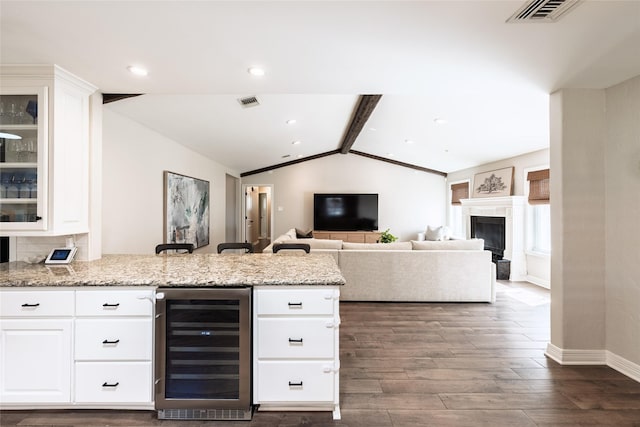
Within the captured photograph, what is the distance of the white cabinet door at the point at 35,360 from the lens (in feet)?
6.26

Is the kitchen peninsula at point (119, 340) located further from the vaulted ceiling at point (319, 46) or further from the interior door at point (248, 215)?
the interior door at point (248, 215)

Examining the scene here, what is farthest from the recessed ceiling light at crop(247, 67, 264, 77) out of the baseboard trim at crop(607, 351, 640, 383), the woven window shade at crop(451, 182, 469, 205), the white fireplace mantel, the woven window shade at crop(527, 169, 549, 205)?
the woven window shade at crop(451, 182, 469, 205)

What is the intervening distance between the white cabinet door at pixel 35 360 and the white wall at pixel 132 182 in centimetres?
127

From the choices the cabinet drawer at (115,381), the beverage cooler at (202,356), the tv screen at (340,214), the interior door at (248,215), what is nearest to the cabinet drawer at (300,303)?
Result: the beverage cooler at (202,356)

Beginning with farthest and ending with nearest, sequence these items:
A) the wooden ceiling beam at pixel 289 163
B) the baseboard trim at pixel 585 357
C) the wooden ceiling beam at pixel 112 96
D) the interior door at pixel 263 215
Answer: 1. the interior door at pixel 263 215
2. the wooden ceiling beam at pixel 289 163
3. the wooden ceiling beam at pixel 112 96
4. the baseboard trim at pixel 585 357

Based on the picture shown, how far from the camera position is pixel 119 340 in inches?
75.4

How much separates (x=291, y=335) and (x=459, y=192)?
7518 millimetres

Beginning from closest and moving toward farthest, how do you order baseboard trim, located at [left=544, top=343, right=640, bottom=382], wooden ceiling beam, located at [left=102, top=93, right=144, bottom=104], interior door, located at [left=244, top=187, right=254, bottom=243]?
baseboard trim, located at [left=544, top=343, right=640, bottom=382] → wooden ceiling beam, located at [left=102, top=93, right=144, bottom=104] → interior door, located at [left=244, top=187, right=254, bottom=243]

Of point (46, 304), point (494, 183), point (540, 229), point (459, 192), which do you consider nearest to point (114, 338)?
point (46, 304)

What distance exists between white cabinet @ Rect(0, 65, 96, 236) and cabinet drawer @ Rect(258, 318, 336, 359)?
1.71 m

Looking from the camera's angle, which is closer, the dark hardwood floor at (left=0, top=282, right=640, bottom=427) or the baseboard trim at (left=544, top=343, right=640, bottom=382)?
the dark hardwood floor at (left=0, top=282, right=640, bottom=427)

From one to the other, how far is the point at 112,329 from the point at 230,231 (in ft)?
21.1

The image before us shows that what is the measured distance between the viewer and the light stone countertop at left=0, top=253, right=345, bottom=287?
1901 mm

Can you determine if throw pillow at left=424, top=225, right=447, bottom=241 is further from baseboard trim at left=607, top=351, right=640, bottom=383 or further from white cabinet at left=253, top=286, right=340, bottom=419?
white cabinet at left=253, top=286, right=340, bottom=419
